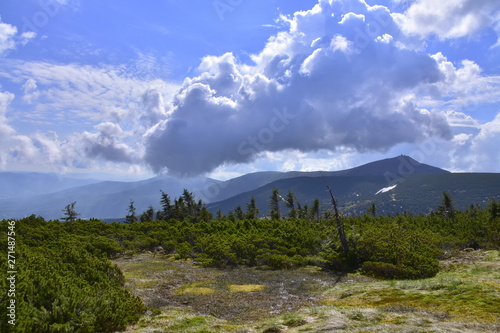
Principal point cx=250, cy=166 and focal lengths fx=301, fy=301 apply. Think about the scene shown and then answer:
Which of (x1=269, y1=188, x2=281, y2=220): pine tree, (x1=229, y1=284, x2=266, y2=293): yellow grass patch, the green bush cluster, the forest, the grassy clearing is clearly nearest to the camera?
the green bush cluster

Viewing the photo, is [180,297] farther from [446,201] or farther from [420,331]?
[446,201]

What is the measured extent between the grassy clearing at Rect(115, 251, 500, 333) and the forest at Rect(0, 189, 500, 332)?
9.16 ft

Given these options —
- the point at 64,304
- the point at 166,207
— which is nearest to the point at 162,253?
the point at 64,304

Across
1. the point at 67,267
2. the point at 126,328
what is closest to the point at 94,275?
the point at 67,267

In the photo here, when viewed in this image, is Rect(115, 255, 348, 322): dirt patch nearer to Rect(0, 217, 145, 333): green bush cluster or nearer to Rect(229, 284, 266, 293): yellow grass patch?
Rect(229, 284, 266, 293): yellow grass patch

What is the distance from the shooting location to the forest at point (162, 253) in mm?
13766

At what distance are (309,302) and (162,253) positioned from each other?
41.3m

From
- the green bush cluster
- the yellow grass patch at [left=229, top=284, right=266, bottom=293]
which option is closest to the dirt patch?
the yellow grass patch at [left=229, top=284, right=266, bottom=293]

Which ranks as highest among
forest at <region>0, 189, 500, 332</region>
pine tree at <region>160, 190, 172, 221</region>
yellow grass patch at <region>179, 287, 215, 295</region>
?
pine tree at <region>160, 190, 172, 221</region>

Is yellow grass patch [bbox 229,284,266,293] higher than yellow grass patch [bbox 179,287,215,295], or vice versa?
yellow grass patch [bbox 179,287,215,295]

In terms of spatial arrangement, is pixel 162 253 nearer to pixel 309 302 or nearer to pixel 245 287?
pixel 245 287

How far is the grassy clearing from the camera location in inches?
547

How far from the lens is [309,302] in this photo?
22.6 m

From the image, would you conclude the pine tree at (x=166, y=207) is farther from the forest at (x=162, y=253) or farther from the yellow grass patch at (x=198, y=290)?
the yellow grass patch at (x=198, y=290)
